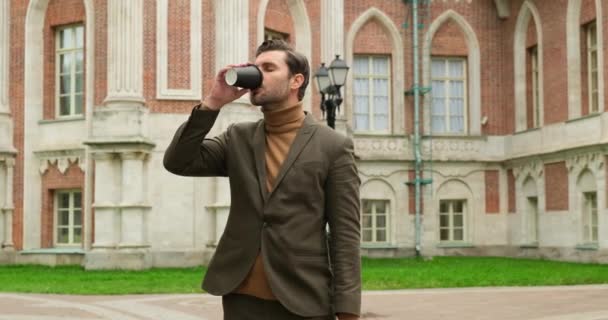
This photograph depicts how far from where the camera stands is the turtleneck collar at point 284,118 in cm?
372

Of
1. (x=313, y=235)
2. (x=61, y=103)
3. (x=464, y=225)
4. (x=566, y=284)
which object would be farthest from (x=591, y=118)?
(x=313, y=235)

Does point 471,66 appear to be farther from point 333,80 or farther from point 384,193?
point 333,80

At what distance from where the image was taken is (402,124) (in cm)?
3091

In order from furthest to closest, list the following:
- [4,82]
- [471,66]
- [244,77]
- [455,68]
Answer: [455,68] → [471,66] → [4,82] → [244,77]

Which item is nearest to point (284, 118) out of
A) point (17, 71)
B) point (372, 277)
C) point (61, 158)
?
point (372, 277)

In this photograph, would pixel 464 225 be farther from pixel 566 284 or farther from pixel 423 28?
pixel 566 284

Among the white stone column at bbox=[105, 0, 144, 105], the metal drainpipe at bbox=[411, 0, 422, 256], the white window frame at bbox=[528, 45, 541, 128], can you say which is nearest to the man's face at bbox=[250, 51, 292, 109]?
the white stone column at bbox=[105, 0, 144, 105]

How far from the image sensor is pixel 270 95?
360cm

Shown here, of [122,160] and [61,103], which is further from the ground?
[61,103]

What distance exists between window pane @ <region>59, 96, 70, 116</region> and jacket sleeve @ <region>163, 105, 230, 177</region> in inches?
910

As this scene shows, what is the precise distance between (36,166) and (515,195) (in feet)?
47.7

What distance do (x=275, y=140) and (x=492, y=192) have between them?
28.2m

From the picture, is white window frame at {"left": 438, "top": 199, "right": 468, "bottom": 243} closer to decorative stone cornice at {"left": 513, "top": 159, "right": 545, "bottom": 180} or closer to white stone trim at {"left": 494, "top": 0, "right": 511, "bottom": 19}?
decorative stone cornice at {"left": 513, "top": 159, "right": 545, "bottom": 180}

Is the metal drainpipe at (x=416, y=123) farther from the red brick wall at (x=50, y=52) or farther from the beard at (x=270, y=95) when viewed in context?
the beard at (x=270, y=95)
